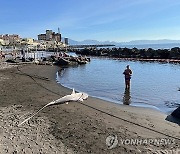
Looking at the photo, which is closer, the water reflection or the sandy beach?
the sandy beach

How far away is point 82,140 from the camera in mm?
7539

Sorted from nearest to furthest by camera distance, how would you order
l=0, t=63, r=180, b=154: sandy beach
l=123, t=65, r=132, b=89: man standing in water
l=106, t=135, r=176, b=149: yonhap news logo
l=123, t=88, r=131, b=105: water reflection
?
l=0, t=63, r=180, b=154: sandy beach < l=106, t=135, r=176, b=149: yonhap news logo < l=123, t=88, r=131, b=105: water reflection < l=123, t=65, r=132, b=89: man standing in water

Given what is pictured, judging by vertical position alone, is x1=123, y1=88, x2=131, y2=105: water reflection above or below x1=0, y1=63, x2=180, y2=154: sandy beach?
below

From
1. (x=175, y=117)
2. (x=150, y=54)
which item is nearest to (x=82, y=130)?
(x=175, y=117)

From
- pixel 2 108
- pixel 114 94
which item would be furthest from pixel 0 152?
pixel 114 94

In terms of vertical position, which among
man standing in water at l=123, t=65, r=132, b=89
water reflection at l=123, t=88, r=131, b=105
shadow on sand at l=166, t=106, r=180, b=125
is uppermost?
man standing in water at l=123, t=65, r=132, b=89

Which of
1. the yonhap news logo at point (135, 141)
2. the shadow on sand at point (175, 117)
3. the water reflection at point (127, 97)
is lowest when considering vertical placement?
the water reflection at point (127, 97)

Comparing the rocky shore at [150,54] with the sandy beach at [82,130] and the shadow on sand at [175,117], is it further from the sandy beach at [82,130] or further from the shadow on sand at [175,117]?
the sandy beach at [82,130]

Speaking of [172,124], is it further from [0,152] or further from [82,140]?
[0,152]

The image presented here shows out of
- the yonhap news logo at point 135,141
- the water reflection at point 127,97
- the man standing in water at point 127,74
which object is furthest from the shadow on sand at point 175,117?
the man standing in water at point 127,74

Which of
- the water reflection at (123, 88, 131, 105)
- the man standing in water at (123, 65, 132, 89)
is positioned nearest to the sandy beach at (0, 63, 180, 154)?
the water reflection at (123, 88, 131, 105)

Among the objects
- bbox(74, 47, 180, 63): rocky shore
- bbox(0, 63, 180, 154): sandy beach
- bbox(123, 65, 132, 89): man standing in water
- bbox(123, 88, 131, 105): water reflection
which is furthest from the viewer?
bbox(74, 47, 180, 63): rocky shore

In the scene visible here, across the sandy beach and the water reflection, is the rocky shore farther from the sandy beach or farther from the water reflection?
the sandy beach

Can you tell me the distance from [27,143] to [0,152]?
0.85 metres
